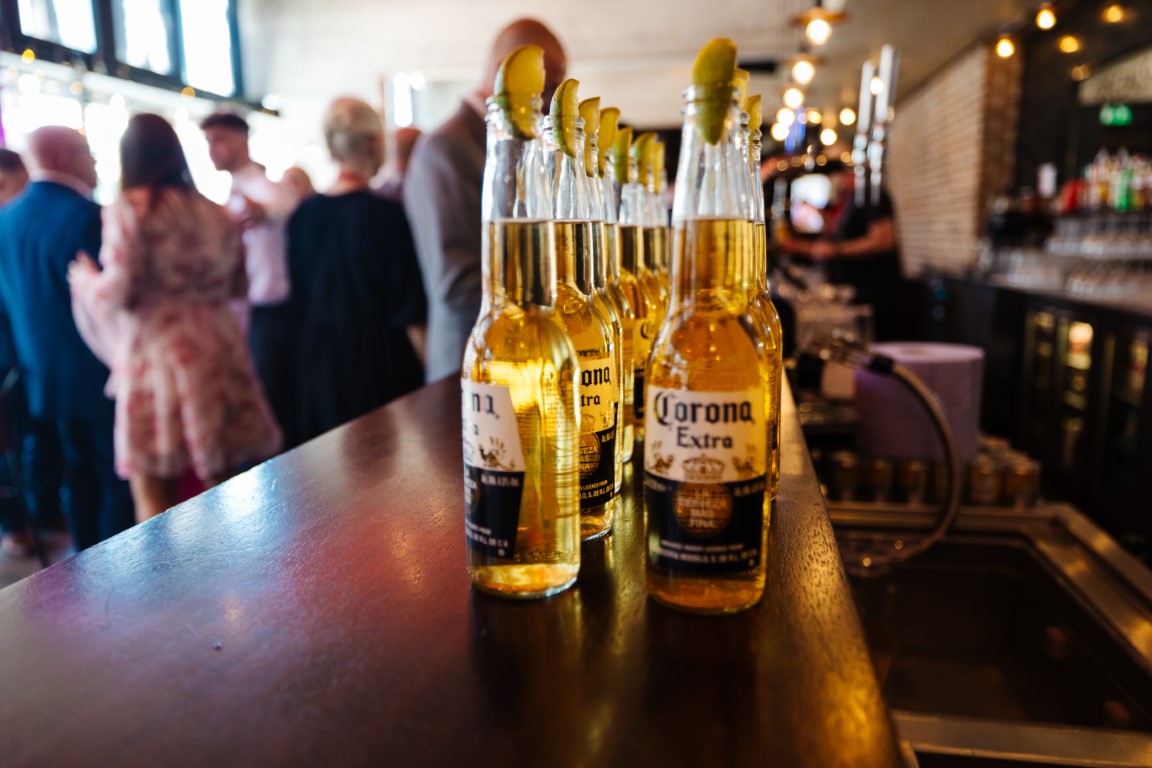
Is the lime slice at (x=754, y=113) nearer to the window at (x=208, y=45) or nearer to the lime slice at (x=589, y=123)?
the lime slice at (x=589, y=123)

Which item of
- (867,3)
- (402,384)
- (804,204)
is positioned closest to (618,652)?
(402,384)

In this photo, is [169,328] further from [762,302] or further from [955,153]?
[955,153]

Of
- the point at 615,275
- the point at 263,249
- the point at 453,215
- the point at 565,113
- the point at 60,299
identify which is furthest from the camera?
the point at 263,249

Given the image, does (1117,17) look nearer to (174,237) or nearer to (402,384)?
(402,384)

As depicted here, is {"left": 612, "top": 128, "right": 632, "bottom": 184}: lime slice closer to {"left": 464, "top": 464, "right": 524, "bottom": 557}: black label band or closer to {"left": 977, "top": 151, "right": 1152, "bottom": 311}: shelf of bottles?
{"left": 464, "top": 464, "right": 524, "bottom": 557}: black label band

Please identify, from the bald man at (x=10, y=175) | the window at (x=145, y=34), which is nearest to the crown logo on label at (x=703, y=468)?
the bald man at (x=10, y=175)

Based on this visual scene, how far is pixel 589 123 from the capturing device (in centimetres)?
66

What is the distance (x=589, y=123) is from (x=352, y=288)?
2.03 metres

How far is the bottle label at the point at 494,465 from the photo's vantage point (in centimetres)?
53

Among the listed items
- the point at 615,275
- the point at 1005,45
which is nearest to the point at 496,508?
the point at 615,275

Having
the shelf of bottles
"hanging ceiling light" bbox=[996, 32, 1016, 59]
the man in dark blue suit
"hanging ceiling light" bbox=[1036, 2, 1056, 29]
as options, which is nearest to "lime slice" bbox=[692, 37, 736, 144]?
the man in dark blue suit

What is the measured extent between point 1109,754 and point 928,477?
0.72 meters

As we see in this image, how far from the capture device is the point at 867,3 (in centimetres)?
505

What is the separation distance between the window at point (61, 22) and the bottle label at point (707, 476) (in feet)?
18.6
